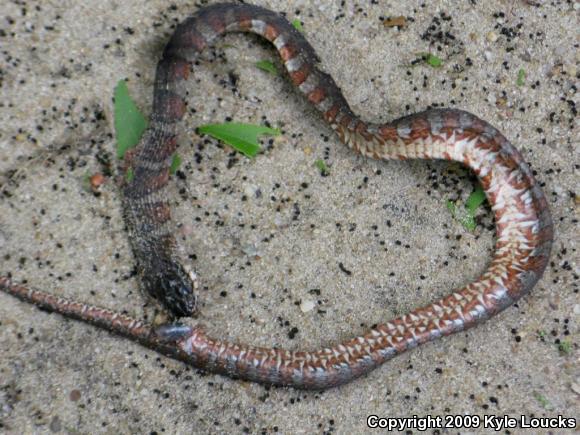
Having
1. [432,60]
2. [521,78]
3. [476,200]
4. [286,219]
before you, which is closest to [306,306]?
[286,219]

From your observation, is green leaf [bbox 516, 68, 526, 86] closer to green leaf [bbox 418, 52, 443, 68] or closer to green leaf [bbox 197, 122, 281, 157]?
green leaf [bbox 418, 52, 443, 68]

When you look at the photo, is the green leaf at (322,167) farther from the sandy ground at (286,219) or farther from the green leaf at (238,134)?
the green leaf at (238,134)

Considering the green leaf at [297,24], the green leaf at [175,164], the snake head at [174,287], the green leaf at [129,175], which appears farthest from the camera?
the green leaf at [297,24]

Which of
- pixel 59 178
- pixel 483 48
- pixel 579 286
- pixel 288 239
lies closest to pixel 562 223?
pixel 579 286

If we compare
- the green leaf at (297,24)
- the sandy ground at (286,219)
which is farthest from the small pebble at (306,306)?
the green leaf at (297,24)

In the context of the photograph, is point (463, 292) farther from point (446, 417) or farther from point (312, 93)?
point (312, 93)

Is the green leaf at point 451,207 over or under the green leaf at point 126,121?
over

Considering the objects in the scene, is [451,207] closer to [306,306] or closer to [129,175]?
[306,306]
